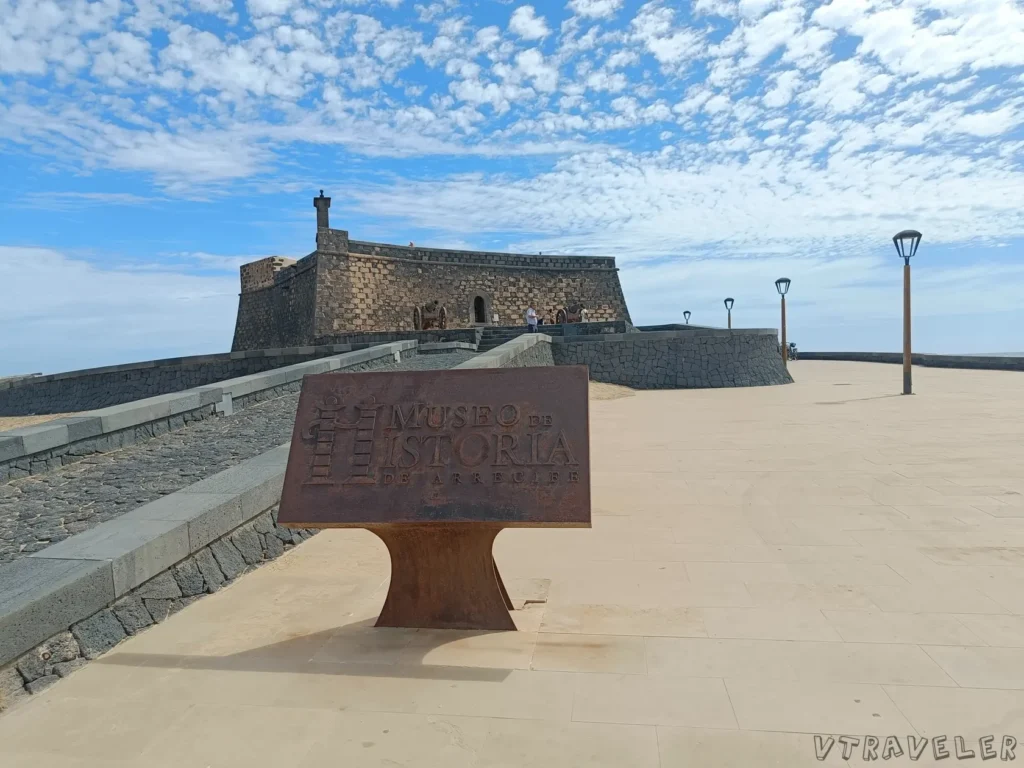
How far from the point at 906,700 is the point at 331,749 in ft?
6.50

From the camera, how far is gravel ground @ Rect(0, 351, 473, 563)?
4.38 meters

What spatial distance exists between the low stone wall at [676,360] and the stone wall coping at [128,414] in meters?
7.82

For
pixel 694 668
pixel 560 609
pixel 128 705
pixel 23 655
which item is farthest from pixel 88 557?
pixel 694 668

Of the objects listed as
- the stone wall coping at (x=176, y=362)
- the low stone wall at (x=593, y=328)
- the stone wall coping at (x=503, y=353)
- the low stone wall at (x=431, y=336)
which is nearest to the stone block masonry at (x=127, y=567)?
the stone wall coping at (x=503, y=353)

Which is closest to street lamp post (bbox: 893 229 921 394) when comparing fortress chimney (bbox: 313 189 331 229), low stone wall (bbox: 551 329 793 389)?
low stone wall (bbox: 551 329 793 389)

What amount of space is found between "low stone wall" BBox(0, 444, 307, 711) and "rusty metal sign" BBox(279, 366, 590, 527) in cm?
89

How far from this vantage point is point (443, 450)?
3275mm

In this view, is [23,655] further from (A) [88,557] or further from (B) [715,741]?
(B) [715,741]

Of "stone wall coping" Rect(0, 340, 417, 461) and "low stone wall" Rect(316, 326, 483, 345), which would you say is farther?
"low stone wall" Rect(316, 326, 483, 345)

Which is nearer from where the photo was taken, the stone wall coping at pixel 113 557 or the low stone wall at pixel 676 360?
the stone wall coping at pixel 113 557

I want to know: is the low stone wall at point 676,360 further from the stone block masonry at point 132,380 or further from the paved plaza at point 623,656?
the paved plaza at point 623,656

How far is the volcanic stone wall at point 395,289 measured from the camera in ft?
86.8

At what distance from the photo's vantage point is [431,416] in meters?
3.39

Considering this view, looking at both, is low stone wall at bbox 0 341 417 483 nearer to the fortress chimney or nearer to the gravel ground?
the gravel ground
